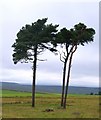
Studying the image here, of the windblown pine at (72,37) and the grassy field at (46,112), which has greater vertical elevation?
the windblown pine at (72,37)

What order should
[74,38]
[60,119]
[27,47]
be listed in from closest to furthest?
[60,119]
[74,38]
[27,47]

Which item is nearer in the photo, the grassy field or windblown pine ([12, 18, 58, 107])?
the grassy field

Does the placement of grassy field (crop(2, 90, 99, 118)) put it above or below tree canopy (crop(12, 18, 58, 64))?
below

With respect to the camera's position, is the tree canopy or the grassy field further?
the tree canopy

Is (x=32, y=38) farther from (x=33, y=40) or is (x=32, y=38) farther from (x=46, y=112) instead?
(x=46, y=112)

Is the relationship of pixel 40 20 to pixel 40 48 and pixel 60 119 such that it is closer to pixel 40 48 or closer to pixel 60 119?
pixel 40 48

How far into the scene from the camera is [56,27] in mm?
48656

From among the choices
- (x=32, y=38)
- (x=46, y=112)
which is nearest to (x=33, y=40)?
(x=32, y=38)

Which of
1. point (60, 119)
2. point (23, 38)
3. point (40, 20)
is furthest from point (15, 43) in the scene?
point (60, 119)

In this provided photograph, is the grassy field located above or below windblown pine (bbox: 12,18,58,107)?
below

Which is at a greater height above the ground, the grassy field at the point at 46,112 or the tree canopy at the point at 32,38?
the tree canopy at the point at 32,38

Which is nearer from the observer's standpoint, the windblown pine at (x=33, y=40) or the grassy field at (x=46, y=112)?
the grassy field at (x=46, y=112)

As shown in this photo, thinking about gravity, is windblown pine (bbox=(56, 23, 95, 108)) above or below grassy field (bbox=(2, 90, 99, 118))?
above

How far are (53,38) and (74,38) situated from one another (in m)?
3.74
